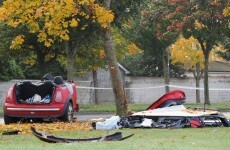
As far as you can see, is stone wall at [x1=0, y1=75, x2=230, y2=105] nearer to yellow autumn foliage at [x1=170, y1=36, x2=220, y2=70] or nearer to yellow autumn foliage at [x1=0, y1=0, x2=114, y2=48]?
yellow autumn foliage at [x1=170, y1=36, x2=220, y2=70]

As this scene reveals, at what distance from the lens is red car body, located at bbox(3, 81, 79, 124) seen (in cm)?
1666

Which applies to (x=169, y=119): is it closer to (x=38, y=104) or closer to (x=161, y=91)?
(x=38, y=104)

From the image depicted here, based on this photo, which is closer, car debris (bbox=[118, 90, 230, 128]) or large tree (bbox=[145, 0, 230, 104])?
car debris (bbox=[118, 90, 230, 128])

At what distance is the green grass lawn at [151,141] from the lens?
30.2 feet

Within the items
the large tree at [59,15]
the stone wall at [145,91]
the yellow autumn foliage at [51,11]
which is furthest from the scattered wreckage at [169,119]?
the stone wall at [145,91]

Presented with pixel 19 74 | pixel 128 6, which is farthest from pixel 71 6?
pixel 19 74

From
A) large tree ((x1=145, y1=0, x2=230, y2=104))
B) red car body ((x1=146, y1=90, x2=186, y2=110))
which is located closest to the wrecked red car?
red car body ((x1=146, y1=90, x2=186, y2=110))

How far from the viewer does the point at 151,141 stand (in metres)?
10.4

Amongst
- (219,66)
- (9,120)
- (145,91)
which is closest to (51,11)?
(9,120)

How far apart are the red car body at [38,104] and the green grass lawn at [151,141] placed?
3.35 metres

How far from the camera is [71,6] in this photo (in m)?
14.6

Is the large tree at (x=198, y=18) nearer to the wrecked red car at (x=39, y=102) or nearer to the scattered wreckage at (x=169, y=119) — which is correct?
the wrecked red car at (x=39, y=102)

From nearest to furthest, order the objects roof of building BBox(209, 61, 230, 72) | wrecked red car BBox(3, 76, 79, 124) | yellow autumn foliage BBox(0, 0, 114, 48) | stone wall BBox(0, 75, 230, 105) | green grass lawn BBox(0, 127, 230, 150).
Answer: green grass lawn BBox(0, 127, 230, 150) < yellow autumn foliage BBox(0, 0, 114, 48) < wrecked red car BBox(3, 76, 79, 124) < stone wall BBox(0, 75, 230, 105) < roof of building BBox(209, 61, 230, 72)

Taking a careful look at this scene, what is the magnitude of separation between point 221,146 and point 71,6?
657 centimetres
